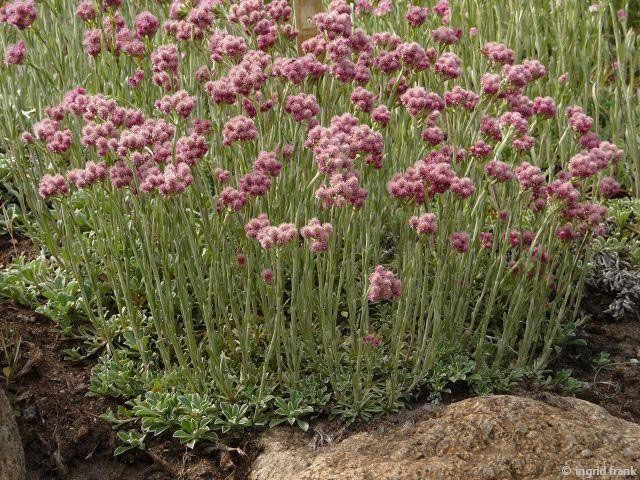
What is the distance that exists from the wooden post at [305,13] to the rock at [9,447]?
2.07 metres

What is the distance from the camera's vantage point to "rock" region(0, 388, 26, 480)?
9.42ft

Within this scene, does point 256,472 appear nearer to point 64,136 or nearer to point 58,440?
point 58,440

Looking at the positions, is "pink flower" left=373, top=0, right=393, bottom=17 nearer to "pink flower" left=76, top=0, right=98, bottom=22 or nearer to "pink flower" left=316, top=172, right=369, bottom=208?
"pink flower" left=76, top=0, right=98, bottom=22

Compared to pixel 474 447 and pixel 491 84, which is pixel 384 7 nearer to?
pixel 491 84

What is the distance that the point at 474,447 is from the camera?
276cm

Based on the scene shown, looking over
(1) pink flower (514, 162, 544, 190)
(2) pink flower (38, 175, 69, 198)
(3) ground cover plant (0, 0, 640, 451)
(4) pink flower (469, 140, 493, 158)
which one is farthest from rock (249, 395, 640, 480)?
(2) pink flower (38, 175, 69, 198)

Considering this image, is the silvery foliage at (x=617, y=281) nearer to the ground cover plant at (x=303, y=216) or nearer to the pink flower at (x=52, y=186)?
the ground cover plant at (x=303, y=216)

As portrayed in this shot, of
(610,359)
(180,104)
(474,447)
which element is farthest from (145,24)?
(610,359)

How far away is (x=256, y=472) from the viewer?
9.86 ft

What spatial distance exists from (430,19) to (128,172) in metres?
3.20

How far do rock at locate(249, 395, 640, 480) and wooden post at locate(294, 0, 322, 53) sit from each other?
1866 mm

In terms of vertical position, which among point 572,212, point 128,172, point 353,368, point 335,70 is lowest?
point 353,368

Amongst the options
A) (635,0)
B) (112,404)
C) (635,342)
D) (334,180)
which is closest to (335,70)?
(334,180)

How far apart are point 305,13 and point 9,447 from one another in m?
2.35
